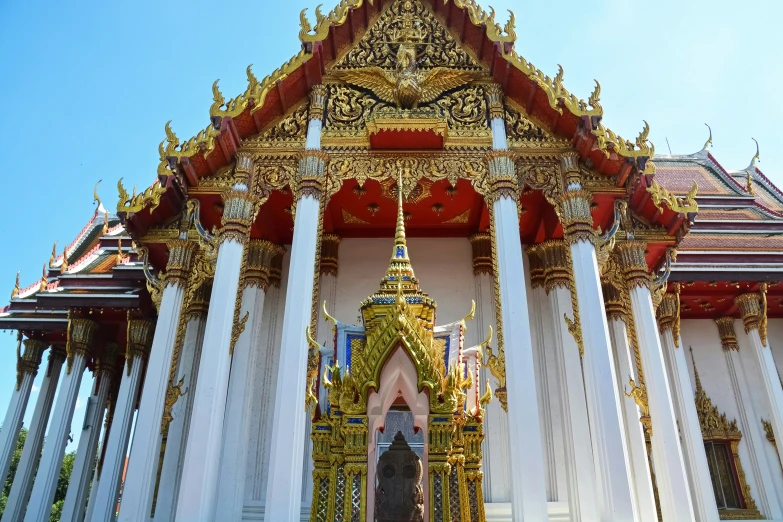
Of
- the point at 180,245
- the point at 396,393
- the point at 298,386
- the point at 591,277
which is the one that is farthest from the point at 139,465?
the point at 591,277

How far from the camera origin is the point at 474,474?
4875 mm

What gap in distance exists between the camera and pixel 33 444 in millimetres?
11000

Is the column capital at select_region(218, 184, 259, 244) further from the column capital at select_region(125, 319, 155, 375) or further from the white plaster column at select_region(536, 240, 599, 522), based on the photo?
the white plaster column at select_region(536, 240, 599, 522)

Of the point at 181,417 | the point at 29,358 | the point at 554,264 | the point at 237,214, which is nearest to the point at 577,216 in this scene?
the point at 554,264

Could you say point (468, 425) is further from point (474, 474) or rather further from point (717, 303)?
point (717, 303)

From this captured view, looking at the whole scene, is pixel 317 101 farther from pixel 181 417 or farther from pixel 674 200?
pixel 674 200

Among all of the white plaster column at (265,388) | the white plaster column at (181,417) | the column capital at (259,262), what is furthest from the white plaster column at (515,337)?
the white plaster column at (181,417)

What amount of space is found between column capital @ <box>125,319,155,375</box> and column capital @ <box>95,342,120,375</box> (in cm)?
215

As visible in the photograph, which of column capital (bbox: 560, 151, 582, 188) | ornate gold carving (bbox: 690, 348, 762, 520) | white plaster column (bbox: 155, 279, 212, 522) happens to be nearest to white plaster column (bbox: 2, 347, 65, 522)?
white plaster column (bbox: 155, 279, 212, 522)

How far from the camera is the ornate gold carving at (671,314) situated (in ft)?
32.7

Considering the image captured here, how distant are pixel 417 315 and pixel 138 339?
686 cm

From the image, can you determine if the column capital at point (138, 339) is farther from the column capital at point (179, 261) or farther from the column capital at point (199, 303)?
the column capital at point (179, 261)

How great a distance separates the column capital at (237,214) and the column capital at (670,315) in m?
7.07

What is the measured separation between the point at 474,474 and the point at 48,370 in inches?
418
